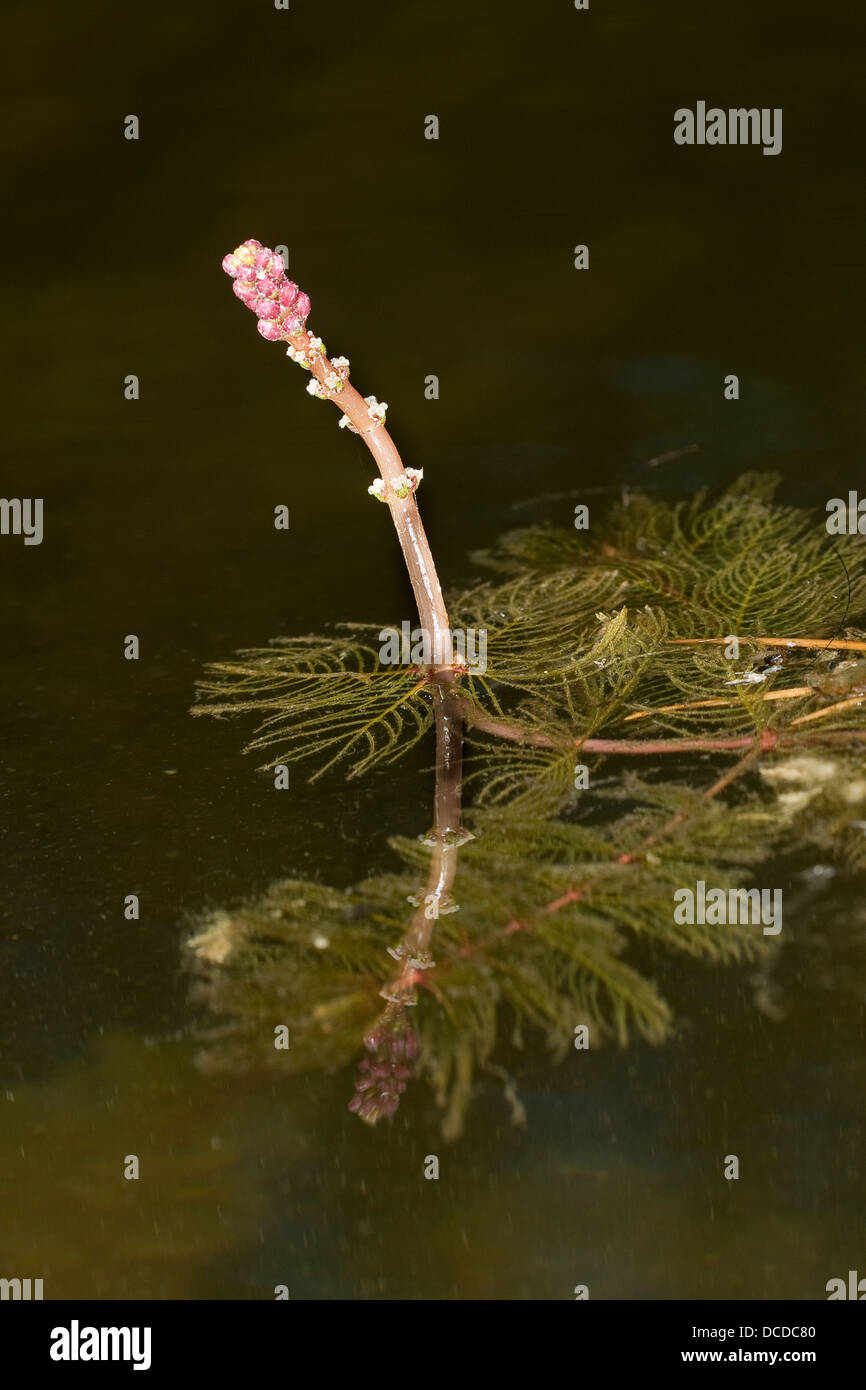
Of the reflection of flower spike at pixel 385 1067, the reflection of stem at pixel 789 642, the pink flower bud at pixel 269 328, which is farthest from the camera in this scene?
the reflection of stem at pixel 789 642

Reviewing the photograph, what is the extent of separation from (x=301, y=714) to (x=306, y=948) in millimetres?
205

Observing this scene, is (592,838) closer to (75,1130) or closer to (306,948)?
(306,948)

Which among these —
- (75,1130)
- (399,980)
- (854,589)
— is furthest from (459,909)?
(854,589)

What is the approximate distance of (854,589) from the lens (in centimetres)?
104

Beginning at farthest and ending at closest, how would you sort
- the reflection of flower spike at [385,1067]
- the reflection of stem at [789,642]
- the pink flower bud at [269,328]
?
Answer: the reflection of stem at [789,642] < the pink flower bud at [269,328] < the reflection of flower spike at [385,1067]

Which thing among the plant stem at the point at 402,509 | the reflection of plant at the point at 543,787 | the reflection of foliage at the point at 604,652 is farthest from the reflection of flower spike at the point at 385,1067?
the plant stem at the point at 402,509

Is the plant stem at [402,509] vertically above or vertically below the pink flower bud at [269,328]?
below

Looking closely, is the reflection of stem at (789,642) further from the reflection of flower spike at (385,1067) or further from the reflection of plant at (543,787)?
the reflection of flower spike at (385,1067)

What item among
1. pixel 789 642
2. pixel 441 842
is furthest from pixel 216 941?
pixel 789 642

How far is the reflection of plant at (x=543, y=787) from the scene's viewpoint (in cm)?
75

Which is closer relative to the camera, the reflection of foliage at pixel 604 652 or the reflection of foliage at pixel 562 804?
the reflection of foliage at pixel 562 804

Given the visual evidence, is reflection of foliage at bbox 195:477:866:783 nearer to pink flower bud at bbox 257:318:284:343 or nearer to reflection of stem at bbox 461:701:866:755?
reflection of stem at bbox 461:701:866:755

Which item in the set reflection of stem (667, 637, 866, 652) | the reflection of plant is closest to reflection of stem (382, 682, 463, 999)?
the reflection of plant

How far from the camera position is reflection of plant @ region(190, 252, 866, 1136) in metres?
0.75
